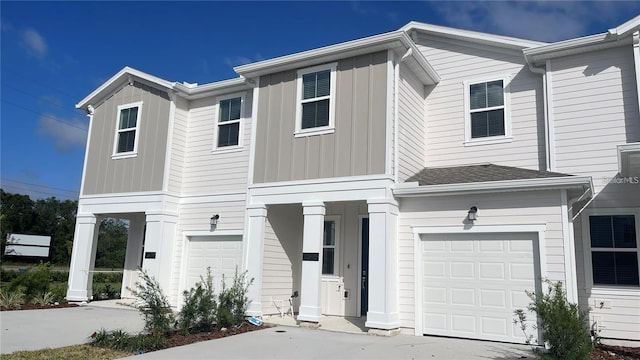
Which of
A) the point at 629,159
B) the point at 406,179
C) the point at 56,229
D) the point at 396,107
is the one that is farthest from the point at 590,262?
the point at 56,229

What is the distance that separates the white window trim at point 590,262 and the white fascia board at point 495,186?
1.10m

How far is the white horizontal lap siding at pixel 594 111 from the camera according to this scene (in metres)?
9.61

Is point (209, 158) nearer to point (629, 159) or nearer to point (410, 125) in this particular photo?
point (410, 125)

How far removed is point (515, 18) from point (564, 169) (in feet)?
13.0

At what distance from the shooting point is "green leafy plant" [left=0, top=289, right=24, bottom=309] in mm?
12609

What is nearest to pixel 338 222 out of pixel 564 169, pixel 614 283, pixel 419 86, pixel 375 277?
pixel 375 277

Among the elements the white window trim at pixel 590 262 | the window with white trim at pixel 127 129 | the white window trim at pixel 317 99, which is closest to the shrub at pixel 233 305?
the white window trim at pixel 317 99

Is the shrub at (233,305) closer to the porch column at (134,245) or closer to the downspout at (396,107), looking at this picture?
the downspout at (396,107)

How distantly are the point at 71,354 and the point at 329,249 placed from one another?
6293 mm

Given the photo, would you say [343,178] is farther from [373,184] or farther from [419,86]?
[419,86]

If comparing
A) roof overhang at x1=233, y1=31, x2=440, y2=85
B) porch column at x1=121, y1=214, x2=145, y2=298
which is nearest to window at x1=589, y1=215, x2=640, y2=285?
roof overhang at x1=233, y1=31, x2=440, y2=85

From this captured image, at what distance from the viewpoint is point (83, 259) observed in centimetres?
1409

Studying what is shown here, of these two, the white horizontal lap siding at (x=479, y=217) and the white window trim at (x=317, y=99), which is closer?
the white horizontal lap siding at (x=479, y=217)

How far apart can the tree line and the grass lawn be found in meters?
41.4
